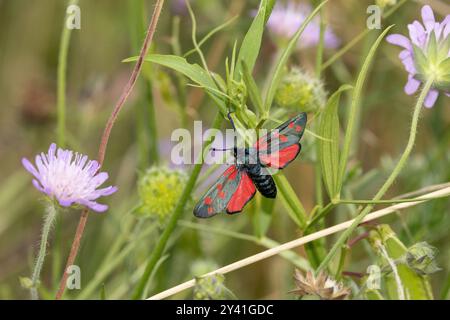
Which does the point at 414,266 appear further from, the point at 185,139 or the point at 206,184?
the point at 206,184

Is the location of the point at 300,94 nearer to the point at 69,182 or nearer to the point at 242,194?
the point at 242,194

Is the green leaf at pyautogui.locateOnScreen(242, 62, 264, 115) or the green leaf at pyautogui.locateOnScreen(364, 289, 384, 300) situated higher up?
the green leaf at pyautogui.locateOnScreen(242, 62, 264, 115)

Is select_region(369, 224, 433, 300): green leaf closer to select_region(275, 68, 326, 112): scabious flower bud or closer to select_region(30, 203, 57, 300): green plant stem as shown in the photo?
select_region(275, 68, 326, 112): scabious flower bud

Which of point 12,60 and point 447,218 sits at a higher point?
point 12,60

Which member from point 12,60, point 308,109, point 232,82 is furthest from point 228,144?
point 12,60

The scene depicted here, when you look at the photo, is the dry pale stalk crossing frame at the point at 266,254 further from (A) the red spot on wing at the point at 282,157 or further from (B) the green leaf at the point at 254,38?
(B) the green leaf at the point at 254,38

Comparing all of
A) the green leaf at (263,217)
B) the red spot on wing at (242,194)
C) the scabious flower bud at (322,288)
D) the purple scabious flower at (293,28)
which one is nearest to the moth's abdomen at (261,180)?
the red spot on wing at (242,194)

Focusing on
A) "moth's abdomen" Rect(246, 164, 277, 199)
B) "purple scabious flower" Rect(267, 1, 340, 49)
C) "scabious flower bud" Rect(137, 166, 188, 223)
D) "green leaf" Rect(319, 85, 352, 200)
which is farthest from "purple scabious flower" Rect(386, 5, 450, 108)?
"purple scabious flower" Rect(267, 1, 340, 49)
